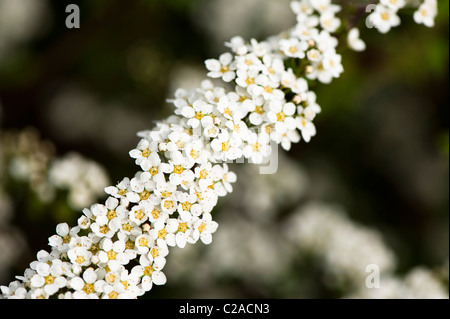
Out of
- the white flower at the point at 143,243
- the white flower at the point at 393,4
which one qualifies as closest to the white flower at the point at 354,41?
the white flower at the point at 393,4

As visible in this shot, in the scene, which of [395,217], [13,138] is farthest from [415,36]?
[13,138]

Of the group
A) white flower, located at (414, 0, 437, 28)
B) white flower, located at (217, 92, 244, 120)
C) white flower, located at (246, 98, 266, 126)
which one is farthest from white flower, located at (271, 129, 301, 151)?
white flower, located at (414, 0, 437, 28)

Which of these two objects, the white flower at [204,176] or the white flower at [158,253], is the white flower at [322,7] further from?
the white flower at [158,253]

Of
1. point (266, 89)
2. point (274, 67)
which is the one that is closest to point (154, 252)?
point (266, 89)

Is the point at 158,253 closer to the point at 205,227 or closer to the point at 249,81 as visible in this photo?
the point at 205,227

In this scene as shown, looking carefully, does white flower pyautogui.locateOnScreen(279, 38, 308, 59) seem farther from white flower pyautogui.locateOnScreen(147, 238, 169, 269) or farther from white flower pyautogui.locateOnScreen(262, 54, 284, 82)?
white flower pyautogui.locateOnScreen(147, 238, 169, 269)
